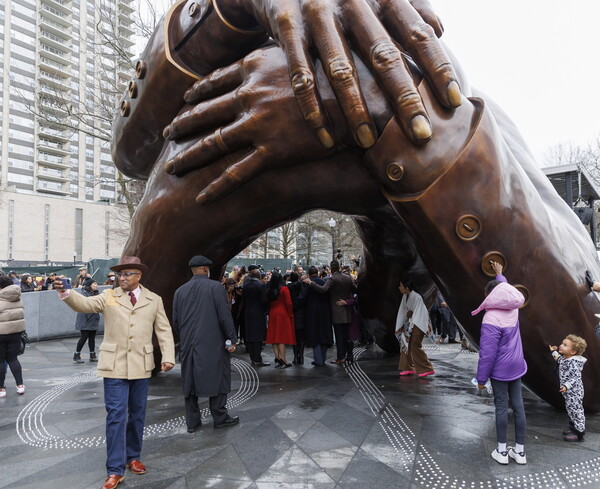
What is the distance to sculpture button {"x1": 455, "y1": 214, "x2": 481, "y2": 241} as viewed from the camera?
4367 mm

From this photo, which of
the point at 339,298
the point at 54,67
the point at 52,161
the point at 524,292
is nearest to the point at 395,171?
the point at 524,292

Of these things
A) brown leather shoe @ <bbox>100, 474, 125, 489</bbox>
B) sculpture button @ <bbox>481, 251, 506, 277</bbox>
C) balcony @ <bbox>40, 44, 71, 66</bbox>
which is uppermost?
balcony @ <bbox>40, 44, 71, 66</bbox>

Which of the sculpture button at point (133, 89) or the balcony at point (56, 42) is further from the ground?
the balcony at point (56, 42)

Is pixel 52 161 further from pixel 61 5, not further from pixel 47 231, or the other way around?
pixel 61 5

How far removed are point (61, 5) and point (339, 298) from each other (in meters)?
88.1

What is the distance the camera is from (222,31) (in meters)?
5.24

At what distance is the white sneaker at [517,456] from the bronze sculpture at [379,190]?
98 cm

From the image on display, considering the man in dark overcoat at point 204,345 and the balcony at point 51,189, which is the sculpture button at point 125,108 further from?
the balcony at point 51,189

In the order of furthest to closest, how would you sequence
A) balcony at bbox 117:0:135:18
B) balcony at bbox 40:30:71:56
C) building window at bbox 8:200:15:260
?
1. balcony at bbox 40:30:71:56
2. building window at bbox 8:200:15:260
3. balcony at bbox 117:0:135:18

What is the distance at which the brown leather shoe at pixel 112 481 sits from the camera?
11.8 feet

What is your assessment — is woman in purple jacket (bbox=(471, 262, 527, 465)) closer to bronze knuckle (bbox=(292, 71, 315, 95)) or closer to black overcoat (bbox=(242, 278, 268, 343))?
bronze knuckle (bbox=(292, 71, 315, 95))

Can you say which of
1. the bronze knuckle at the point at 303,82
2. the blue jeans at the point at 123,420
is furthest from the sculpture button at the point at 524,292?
the blue jeans at the point at 123,420

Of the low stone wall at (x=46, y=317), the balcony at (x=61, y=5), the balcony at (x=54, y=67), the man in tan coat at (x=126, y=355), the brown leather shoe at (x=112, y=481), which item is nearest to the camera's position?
the brown leather shoe at (x=112, y=481)

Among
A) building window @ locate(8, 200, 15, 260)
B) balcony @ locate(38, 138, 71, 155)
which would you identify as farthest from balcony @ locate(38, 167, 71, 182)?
building window @ locate(8, 200, 15, 260)
